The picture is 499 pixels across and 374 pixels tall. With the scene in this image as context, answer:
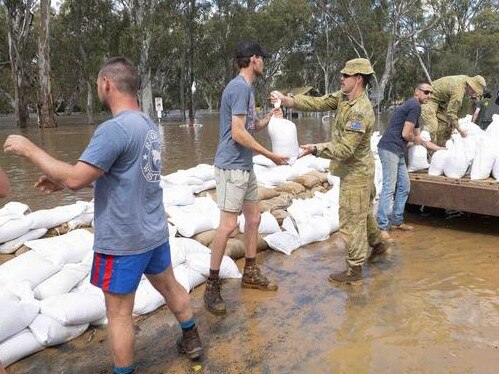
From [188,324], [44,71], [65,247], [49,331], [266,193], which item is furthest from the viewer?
[44,71]

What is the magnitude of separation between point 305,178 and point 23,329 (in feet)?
13.7

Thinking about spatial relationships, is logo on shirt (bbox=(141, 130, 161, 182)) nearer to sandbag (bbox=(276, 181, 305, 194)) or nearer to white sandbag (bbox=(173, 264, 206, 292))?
white sandbag (bbox=(173, 264, 206, 292))

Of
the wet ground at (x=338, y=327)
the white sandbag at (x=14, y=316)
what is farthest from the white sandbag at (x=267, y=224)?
the white sandbag at (x=14, y=316)

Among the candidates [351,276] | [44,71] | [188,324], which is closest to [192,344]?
[188,324]

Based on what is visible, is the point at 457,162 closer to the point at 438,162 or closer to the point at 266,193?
the point at 438,162

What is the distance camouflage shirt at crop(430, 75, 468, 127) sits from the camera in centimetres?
515

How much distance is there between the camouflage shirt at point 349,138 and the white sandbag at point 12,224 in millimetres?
2228

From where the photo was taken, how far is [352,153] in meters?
3.21

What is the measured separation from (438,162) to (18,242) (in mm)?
3845

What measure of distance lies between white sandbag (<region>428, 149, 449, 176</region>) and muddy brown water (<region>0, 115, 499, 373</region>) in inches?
34.5

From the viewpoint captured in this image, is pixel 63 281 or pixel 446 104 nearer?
pixel 63 281

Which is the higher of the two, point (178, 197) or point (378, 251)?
point (178, 197)

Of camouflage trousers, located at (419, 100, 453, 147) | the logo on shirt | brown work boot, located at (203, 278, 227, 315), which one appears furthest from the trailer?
the logo on shirt

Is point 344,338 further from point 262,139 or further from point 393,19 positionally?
point 393,19
